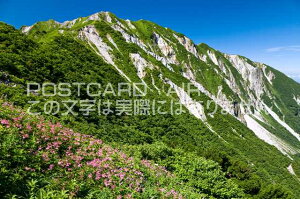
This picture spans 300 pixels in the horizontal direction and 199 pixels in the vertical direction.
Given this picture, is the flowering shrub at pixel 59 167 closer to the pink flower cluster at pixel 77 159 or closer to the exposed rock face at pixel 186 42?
the pink flower cluster at pixel 77 159

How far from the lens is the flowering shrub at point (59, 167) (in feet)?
24.6

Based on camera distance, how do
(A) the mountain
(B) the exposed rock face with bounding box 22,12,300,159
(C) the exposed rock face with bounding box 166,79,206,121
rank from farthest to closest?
(C) the exposed rock face with bounding box 166,79,206,121 < (B) the exposed rock face with bounding box 22,12,300,159 < (A) the mountain

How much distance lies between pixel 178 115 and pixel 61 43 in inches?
1337

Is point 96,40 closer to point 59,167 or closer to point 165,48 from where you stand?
point 59,167

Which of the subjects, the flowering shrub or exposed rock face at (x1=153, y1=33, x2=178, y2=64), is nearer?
the flowering shrub

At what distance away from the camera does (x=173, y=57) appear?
14825 centimetres

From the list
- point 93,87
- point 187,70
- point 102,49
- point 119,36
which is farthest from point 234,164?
point 187,70

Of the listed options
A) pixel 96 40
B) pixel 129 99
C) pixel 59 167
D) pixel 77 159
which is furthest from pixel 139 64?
pixel 59 167

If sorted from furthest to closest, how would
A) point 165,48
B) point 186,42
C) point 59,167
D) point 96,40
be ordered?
point 186,42
point 165,48
point 96,40
point 59,167

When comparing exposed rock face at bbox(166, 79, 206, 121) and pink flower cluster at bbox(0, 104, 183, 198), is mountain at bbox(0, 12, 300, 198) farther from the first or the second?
pink flower cluster at bbox(0, 104, 183, 198)

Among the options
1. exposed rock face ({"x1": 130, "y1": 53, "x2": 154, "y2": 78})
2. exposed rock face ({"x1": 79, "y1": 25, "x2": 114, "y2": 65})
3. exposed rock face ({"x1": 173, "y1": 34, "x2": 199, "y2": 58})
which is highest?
exposed rock face ({"x1": 173, "y1": 34, "x2": 199, "y2": 58})

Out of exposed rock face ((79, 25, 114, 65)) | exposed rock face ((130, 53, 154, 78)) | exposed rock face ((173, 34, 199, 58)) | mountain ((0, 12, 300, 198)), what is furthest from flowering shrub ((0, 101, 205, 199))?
exposed rock face ((173, 34, 199, 58))

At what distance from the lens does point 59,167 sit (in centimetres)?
980

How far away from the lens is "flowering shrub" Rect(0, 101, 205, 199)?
7512mm
